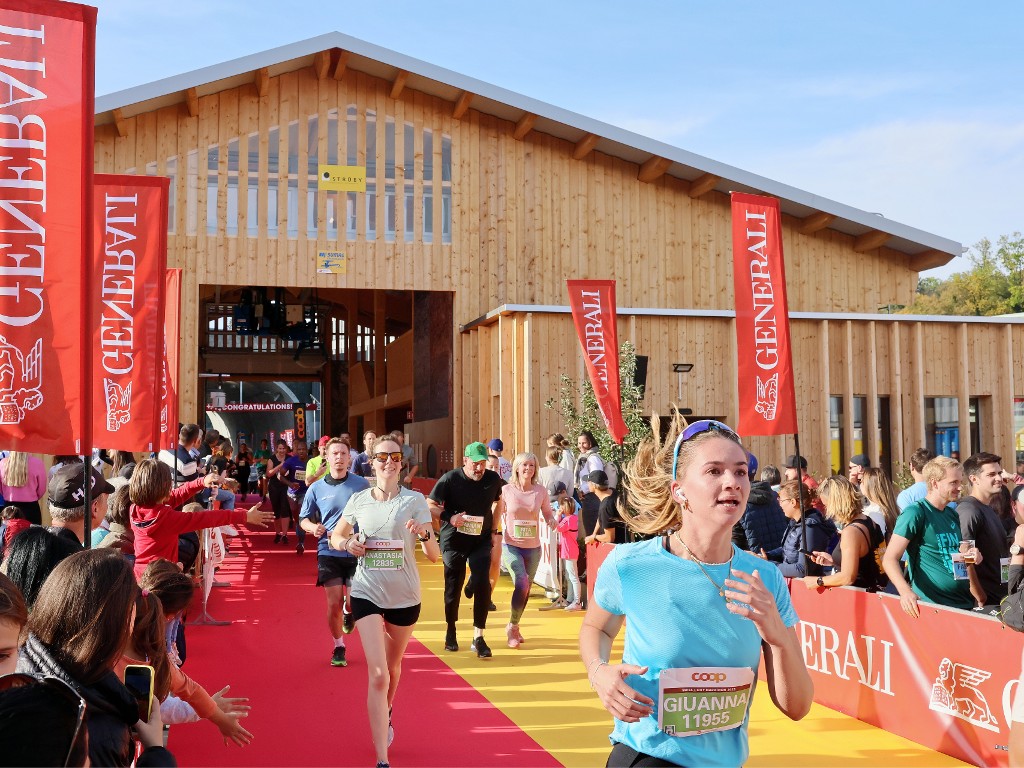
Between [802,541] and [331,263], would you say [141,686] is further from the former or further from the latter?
[331,263]

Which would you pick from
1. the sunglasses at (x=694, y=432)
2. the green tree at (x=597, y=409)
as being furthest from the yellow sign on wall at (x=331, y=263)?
the sunglasses at (x=694, y=432)

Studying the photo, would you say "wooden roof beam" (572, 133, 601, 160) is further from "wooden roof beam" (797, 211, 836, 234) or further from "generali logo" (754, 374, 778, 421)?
"generali logo" (754, 374, 778, 421)

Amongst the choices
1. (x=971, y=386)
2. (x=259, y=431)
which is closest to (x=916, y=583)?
(x=971, y=386)

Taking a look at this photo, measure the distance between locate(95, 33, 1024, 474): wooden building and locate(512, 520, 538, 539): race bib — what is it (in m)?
9.20

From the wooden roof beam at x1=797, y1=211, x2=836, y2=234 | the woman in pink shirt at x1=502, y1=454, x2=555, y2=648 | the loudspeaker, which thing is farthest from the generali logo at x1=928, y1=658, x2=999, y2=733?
the wooden roof beam at x1=797, y1=211, x2=836, y2=234

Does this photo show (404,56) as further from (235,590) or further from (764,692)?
(764,692)

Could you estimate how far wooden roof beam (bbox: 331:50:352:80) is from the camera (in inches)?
830

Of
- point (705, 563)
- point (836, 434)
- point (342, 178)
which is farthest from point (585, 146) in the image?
point (705, 563)

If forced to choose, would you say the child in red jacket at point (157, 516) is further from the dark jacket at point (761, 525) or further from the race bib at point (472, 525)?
the dark jacket at point (761, 525)

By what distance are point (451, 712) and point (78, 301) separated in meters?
3.90

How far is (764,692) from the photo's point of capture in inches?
305

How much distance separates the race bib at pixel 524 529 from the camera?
968 cm

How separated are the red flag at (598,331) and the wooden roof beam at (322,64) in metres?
9.45

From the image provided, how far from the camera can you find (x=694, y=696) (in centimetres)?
261
